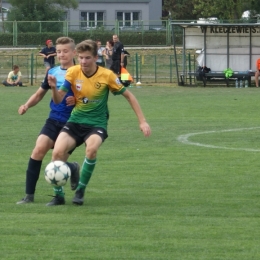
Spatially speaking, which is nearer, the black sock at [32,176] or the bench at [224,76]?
the black sock at [32,176]

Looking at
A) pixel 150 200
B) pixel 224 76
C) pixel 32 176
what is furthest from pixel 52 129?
pixel 224 76

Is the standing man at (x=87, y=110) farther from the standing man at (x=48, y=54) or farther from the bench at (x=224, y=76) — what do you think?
the bench at (x=224, y=76)

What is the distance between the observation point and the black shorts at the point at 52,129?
8.34m

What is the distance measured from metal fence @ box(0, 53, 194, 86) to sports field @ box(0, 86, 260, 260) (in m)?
18.4

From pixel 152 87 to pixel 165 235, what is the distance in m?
25.3

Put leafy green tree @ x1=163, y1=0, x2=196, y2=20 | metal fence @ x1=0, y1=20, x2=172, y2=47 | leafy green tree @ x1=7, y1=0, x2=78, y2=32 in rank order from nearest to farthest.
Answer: metal fence @ x1=0, y1=20, x2=172, y2=47, leafy green tree @ x1=7, y1=0, x2=78, y2=32, leafy green tree @ x1=163, y1=0, x2=196, y2=20

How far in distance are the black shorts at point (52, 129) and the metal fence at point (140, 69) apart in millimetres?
25559

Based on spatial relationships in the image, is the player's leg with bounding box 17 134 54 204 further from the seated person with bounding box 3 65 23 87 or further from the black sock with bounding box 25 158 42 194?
the seated person with bounding box 3 65 23 87

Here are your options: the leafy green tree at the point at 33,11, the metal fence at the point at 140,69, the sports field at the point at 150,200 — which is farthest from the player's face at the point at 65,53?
the leafy green tree at the point at 33,11

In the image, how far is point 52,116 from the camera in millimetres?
8500

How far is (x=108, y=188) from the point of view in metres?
9.21

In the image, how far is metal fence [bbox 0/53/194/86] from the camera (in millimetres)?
35375

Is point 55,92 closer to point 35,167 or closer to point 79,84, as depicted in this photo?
point 79,84

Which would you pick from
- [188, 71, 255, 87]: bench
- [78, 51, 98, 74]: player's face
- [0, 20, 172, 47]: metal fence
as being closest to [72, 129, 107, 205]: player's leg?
[78, 51, 98, 74]: player's face
